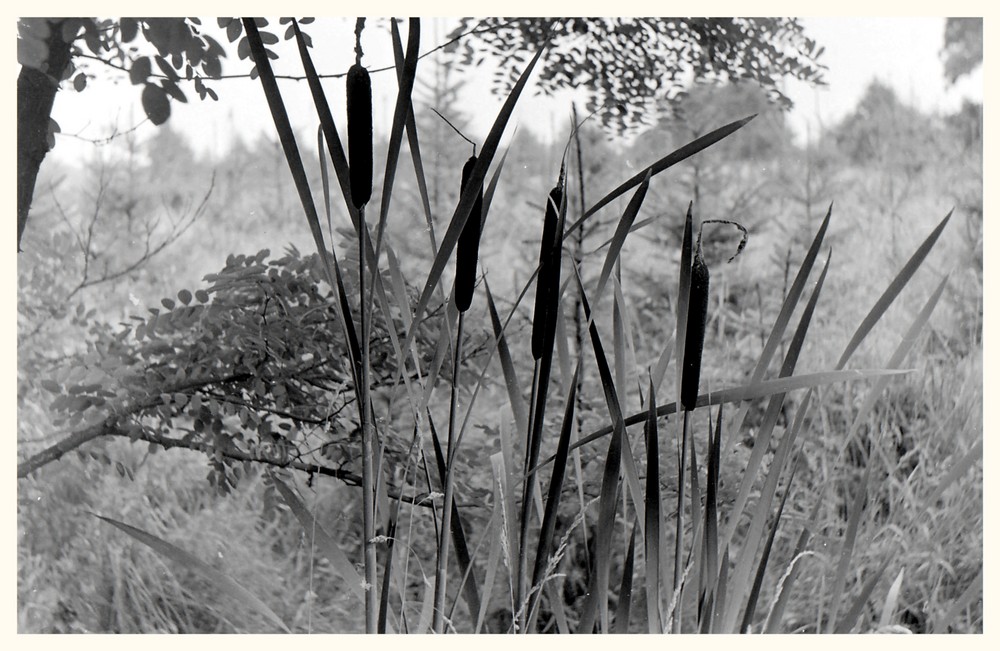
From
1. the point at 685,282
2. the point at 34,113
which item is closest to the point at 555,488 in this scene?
the point at 685,282

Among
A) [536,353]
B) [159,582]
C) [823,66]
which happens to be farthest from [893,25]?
[159,582]

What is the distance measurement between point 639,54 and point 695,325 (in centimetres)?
69

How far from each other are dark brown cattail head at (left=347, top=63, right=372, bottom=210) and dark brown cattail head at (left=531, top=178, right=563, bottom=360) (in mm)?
206

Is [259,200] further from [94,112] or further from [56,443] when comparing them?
[56,443]

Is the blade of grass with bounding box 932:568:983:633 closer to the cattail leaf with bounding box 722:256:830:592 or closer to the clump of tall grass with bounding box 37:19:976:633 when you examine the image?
the clump of tall grass with bounding box 37:19:976:633

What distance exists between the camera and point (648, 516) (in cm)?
92

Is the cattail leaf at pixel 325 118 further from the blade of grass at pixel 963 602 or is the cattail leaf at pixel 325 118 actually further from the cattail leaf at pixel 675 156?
the blade of grass at pixel 963 602

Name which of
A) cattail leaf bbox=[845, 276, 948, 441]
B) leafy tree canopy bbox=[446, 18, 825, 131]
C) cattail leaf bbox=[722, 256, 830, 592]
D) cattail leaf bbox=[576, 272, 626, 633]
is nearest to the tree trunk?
leafy tree canopy bbox=[446, 18, 825, 131]

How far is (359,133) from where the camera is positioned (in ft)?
2.67

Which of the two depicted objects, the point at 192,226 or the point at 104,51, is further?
the point at 192,226

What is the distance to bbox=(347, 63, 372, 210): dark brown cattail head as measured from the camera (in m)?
0.81

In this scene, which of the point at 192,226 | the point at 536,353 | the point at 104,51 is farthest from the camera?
the point at 192,226

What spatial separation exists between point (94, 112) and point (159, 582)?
78cm

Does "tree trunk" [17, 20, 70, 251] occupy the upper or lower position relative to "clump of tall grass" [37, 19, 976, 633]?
upper
